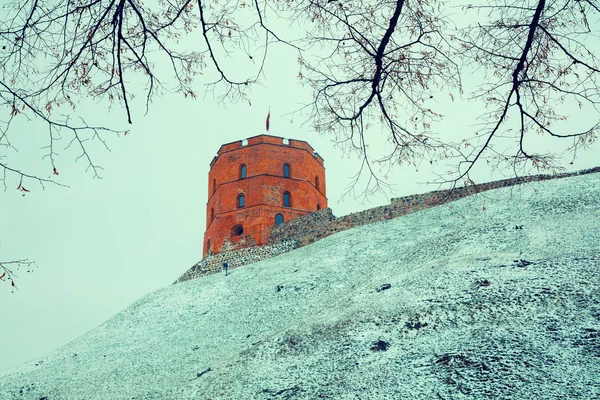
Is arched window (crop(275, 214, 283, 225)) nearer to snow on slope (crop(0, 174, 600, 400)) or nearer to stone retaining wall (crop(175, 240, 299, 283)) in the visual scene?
stone retaining wall (crop(175, 240, 299, 283))

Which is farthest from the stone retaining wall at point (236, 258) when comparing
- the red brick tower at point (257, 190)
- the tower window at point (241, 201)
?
the tower window at point (241, 201)

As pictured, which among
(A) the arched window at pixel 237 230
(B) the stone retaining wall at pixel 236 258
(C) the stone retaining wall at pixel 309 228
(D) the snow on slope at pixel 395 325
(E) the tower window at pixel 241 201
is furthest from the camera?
(E) the tower window at pixel 241 201

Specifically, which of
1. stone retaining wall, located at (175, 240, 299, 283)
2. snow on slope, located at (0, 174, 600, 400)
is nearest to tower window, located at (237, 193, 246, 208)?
stone retaining wall, located at (175, 240, 299, 283)

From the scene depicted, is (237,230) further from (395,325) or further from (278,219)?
(395,325)

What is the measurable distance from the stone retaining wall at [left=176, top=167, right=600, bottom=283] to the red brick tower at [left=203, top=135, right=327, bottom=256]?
153 cm

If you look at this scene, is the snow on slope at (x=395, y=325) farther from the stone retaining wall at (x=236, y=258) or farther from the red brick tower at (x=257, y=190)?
the red brick tower at (x=257, y=190)

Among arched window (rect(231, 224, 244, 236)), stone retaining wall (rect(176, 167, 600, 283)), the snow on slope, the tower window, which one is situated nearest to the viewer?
the snow on slope

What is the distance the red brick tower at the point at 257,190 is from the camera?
32469 millimetres

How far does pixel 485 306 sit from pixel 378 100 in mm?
7784

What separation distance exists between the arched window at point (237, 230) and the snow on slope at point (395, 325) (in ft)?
27.9

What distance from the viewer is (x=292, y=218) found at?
33.4 meters

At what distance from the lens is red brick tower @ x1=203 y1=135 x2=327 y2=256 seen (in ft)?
107

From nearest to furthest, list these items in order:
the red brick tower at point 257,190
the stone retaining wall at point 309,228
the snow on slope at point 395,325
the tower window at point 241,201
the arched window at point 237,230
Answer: the snow on slope at point 395,325, the stone retaining wall at point 309,228, the red brick tower at point 257,190, the arched window at point 237,230, the tower window at point 241,201

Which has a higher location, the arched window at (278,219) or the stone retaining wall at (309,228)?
the arched window at (278,219)
